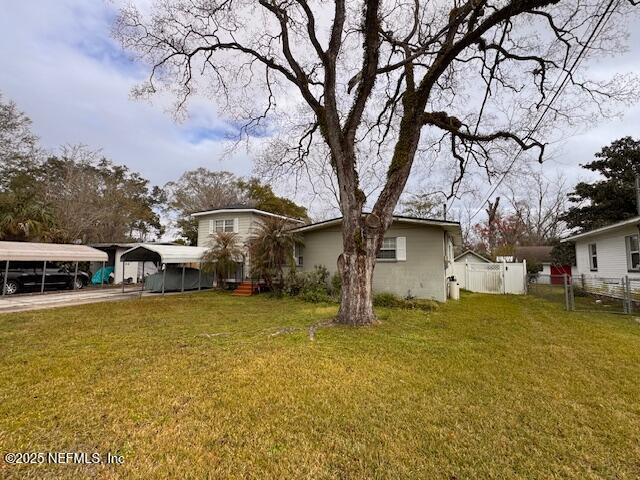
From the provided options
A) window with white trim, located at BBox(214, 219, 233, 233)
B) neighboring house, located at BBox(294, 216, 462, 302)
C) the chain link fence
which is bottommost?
the chain link fence

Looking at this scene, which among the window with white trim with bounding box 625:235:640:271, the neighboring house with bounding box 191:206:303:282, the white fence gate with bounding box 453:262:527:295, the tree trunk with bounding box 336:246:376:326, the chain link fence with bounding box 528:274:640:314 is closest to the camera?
the tree trunk with bounding box 336:246:376:326

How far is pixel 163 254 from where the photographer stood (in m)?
13.6

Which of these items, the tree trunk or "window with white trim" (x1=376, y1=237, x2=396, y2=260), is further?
"window with white trim" (x1=376, y1=237, x2=396, y2=260)

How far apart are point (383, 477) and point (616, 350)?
552 cm

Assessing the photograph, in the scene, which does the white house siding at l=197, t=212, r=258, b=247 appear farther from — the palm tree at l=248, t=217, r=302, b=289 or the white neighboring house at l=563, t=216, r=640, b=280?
the white neighboring house at l=563, t=216, r=640, b=280

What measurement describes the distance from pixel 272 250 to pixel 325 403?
1010 cm

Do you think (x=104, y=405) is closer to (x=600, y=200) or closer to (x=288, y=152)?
(x=288, y=152)

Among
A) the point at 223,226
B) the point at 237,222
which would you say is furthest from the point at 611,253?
the point at 223,226

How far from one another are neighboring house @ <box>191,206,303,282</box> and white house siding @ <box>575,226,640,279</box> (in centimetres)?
1316

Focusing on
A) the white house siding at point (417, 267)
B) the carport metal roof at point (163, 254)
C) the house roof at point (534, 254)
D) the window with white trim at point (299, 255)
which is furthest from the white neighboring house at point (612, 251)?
the carport metal roof at point (163, 254)

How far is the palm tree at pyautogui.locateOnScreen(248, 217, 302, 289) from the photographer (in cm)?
1305

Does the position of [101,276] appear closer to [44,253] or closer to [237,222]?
[44,253]

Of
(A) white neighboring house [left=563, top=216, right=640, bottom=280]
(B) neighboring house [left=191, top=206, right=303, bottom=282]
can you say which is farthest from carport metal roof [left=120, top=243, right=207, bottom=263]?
(A) white neighboring house [left=563, top=216, right=640, bottom=280]

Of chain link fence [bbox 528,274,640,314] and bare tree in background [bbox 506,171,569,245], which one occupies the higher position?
bare tree in background [bbox 506,171,569,245]
